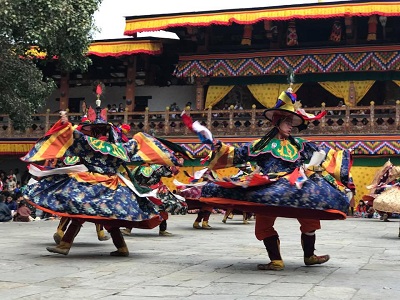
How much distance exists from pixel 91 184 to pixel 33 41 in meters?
9.48

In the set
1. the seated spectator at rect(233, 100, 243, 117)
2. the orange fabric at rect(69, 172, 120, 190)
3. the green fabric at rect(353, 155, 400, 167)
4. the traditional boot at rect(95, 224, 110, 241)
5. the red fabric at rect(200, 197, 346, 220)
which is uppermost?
the seated spectator at rect(233, 100, 243, 117)

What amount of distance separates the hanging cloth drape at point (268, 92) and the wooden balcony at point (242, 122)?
3.00ft

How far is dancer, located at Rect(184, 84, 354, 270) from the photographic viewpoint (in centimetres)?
658

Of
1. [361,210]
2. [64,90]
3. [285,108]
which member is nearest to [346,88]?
[361,210]

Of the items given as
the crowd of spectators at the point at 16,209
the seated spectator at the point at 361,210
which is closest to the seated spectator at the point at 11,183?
the crowd of spectators at the point at 16,209

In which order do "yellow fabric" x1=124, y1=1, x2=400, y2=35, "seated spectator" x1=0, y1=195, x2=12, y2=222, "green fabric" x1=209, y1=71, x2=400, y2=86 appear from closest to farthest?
"seated spectator" x1=0, y1=195, x2=12, y2=222
"yellow fabric" x1=124, y1=1, x2=400, y2=35
"green fabric" x1=209, y1=71, x2=400, y2=86

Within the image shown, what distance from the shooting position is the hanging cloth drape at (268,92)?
2405 centimetres

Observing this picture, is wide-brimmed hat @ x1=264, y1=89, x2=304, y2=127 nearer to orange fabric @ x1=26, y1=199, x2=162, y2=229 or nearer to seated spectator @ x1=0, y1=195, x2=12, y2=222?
orange fabric @ x1=26, y1=199, x2=162, y2=229

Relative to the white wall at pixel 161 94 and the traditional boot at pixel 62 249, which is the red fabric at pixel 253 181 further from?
the white wall at pixel 161 94

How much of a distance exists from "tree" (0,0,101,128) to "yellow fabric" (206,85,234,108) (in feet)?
24.1

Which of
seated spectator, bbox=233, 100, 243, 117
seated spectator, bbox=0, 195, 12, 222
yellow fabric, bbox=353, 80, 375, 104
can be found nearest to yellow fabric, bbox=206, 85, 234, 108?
seated spectator, bbox=233, 100, 243, 117

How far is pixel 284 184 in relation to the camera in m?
6.64

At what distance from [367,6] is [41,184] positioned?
1586cm

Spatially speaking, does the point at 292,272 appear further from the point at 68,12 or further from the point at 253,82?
the point at 253,82
